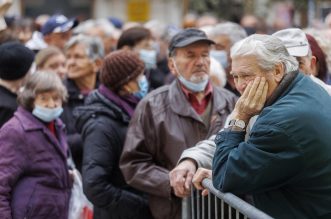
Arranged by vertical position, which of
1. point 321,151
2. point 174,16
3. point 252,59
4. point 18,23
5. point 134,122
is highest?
point 252,59

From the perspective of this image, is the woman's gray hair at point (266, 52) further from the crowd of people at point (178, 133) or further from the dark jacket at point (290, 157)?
the dark jacket at point (290, 157)

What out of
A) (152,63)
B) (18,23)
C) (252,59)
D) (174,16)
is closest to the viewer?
(252,59)

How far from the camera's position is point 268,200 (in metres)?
3.37

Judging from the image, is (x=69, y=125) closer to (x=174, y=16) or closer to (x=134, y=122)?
(x=134, y=122)

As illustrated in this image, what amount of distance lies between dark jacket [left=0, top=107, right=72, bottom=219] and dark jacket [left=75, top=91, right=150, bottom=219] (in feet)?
0.70

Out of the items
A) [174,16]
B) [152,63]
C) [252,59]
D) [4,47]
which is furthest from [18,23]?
[174,16]

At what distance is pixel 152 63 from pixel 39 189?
3.50 meters

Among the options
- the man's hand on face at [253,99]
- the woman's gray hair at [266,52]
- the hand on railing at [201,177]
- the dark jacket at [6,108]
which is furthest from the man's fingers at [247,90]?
the dark jacket at [6,108]

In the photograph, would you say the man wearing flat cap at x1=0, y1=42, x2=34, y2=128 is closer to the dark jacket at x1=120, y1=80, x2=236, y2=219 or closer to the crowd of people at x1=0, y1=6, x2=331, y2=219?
the crowd of people at x1=0, y1=6, x2=331, y2=219

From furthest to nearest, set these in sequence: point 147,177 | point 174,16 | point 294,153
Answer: point 174,16, point 147,177, point 294,153

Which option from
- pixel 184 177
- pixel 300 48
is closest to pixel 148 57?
pixel 300 48

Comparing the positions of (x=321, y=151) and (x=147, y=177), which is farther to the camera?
(x=147, y=177)

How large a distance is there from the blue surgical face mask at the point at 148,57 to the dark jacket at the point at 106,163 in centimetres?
256

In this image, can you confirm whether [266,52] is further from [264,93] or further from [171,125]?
[171,125]
